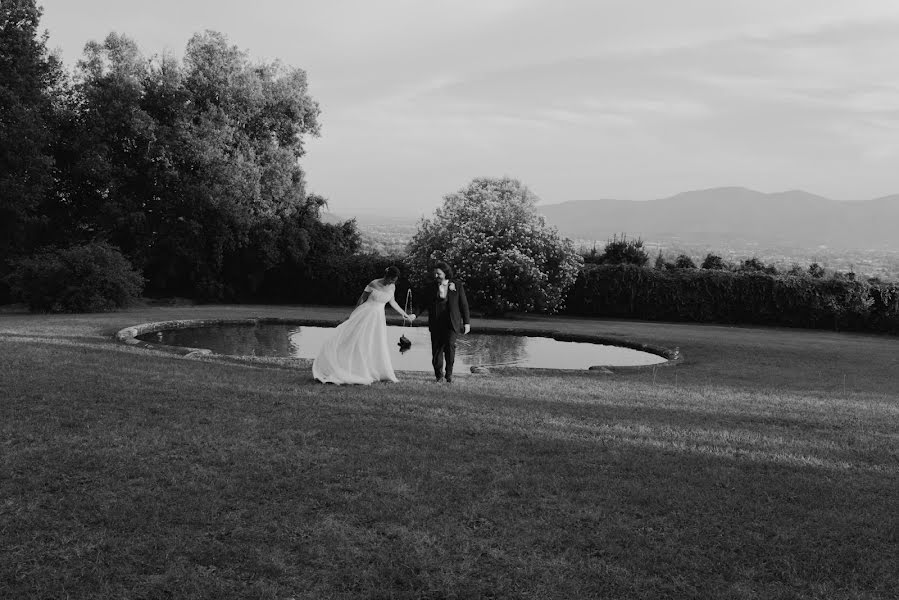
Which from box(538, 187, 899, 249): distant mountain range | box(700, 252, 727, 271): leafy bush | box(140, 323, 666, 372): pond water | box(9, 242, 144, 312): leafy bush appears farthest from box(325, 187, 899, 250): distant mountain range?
box(140, 323, 666, 372): pond water

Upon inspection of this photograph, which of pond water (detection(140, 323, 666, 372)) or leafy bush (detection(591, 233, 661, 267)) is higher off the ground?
leafy bush (detection(591, 233, 661, 267))

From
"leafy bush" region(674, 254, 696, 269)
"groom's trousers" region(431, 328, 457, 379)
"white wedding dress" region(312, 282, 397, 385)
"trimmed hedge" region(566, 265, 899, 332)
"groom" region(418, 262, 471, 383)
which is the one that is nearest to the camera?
"white wedding dress" region(312, 282, 397, 385)

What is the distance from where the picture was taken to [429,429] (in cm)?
807

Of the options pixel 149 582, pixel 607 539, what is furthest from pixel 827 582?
pixel 149 582

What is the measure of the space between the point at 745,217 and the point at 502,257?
498 ft

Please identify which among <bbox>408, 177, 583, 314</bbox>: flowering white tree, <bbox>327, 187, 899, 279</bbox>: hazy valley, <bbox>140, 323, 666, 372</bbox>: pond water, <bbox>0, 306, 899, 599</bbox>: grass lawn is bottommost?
<bbox>0, 306, 899, 599</bbox>: grass lawn

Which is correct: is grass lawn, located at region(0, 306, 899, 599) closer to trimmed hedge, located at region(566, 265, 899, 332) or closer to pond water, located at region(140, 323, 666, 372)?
pond water, located at region(140, 323, 666, 372)

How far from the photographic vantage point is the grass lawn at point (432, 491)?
181 inches

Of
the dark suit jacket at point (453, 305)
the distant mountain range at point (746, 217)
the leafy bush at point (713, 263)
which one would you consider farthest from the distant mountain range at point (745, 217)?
the dark suit jacket at point (453, 305)

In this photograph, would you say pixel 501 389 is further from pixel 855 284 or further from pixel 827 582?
pixel 855 284

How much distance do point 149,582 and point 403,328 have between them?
1683 cm

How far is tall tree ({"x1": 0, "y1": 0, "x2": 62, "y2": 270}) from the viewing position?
89.6 ft

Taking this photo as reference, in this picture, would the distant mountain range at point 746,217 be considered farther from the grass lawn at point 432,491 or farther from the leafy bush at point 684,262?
the grass lawn at point 432,491

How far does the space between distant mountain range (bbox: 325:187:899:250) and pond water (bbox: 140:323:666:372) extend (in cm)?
10707
